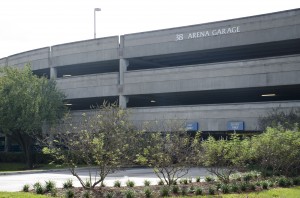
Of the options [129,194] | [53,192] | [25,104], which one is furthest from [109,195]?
[25,104]

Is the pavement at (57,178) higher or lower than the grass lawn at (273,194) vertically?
lower

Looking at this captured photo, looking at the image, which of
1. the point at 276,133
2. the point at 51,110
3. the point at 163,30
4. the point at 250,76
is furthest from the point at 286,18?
the point at 51,110

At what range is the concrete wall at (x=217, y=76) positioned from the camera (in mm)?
36875

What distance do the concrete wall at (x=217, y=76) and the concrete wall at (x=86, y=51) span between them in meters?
3.17

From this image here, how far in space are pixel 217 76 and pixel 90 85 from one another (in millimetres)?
13894

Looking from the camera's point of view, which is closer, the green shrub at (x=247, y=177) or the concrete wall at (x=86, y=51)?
the green shrub at (x=247, y=177)

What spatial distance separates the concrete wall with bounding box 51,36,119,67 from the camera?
45.8 meters

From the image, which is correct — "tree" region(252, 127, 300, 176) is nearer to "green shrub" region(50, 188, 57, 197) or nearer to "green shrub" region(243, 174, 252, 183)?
"green shrub" region(243, 174, 252, 183)

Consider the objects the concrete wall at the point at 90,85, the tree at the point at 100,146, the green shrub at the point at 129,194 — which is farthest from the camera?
the concrete wall at the point at 90,85

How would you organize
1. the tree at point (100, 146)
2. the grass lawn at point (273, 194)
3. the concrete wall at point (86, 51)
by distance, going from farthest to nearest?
the concrete wall at point (86, 51), the tree at point (100, 146), the grass lawn at point (273, 194)

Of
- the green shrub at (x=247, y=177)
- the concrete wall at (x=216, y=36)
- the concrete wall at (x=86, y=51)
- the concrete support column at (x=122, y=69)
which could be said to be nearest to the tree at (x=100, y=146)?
the green shrub at (x=247, y=177)

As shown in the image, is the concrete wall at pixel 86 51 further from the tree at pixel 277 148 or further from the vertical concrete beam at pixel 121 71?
the tree at pixel 277 148

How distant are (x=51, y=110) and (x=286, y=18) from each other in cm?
2214

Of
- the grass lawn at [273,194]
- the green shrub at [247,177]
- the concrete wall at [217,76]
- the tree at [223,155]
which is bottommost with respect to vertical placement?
the grass lawn at [273,194]
